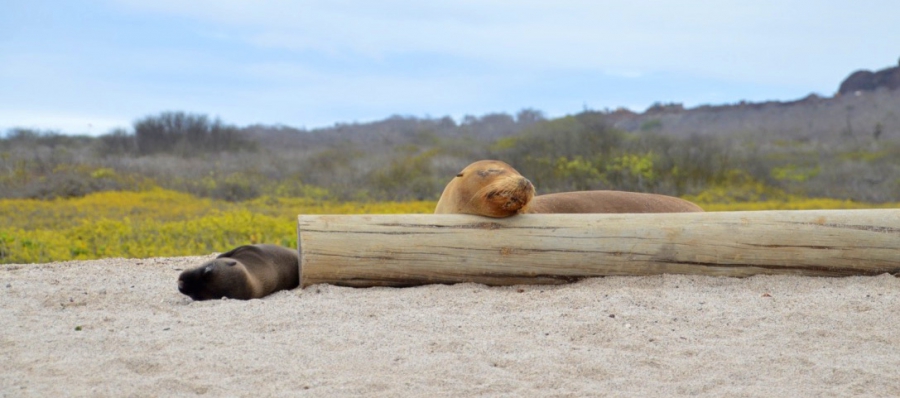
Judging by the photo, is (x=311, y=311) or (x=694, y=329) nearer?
(x=694, y=329)

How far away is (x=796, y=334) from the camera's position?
4.29 m

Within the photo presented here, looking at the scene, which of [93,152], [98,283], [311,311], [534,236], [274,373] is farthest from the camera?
[93,152]

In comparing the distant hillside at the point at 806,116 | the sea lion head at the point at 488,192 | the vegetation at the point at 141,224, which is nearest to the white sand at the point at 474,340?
the sea lion head at the point at 488,192

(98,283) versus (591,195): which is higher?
(591,195)

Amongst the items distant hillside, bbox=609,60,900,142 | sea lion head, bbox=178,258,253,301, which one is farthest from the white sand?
distant hillside, bbox=609,60,900,142

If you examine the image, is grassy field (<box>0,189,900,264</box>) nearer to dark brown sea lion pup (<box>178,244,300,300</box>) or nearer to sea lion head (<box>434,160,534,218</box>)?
dark brown sea lion pup (<box>178,244,300,300</box>)

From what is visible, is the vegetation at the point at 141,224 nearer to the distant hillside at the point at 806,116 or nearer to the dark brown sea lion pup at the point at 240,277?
the dark brown sea lion pup at the point at 240,277

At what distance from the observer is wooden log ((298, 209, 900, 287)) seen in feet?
18.4

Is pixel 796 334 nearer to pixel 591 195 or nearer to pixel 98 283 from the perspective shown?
pixel 591 195

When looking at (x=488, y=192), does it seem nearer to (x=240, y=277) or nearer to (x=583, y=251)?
(x=583, y=251)

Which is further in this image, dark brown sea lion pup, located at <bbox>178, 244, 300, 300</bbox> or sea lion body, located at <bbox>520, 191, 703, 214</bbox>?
sea lion body, located at <bbox>520, 191, 703, 214</bbox>

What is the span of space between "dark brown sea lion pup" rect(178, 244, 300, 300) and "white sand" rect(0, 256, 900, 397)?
0.50 ft

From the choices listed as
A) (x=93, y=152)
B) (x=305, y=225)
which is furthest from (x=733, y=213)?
(x=93, y=152)

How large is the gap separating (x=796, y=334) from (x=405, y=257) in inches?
102
